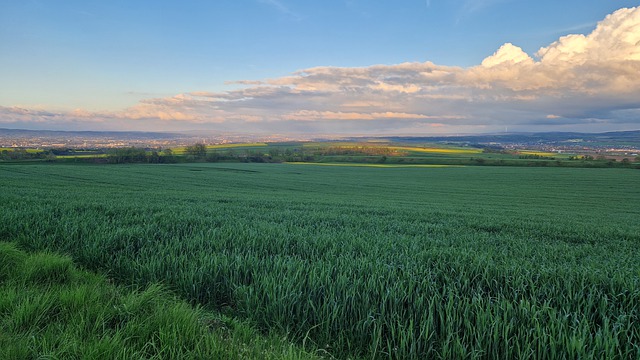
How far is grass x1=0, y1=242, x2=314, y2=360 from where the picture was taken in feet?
7.54

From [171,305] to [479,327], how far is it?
2871 millimetres

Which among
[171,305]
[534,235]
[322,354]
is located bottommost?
[534,235]

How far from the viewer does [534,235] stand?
9977 mm

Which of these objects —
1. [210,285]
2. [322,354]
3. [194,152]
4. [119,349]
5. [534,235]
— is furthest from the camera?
[194,152]

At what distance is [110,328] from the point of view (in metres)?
2.66

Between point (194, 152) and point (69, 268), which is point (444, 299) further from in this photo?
point (194, 152)

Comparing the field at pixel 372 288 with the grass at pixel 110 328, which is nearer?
the grass at pixel 110 328

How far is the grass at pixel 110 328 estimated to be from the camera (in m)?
2.30

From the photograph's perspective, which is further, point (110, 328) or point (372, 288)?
point (372, 288)

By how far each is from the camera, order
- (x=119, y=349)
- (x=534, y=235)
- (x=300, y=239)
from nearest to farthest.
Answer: (x=119, y=349) → (x=300, y=239) → (x=534, y=235)

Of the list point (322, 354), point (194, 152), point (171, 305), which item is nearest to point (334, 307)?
point (322, 354)

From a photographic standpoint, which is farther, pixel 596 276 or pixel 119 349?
pixel 596 276

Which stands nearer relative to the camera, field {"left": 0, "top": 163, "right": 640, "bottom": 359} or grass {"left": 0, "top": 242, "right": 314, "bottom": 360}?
grass {"left": 0, "top": 242, "right": 314, "bottom": 360}

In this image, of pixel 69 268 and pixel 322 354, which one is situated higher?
pixel 69 268
